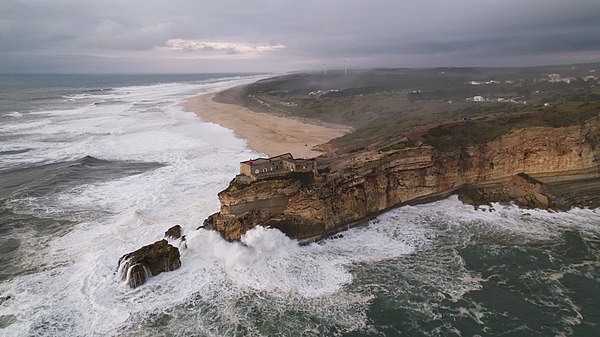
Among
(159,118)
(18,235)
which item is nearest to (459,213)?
(18,235)

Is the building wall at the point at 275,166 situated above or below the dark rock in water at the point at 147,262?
above

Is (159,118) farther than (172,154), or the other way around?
(159,118)

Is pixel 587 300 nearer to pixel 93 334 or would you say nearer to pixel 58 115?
pixel 93 334

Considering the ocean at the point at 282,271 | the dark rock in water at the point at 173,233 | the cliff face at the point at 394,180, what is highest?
the cliff face at the point at 394,180

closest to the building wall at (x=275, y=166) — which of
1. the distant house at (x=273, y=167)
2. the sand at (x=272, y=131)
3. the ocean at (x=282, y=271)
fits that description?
the distant house at (x=273, y=167)

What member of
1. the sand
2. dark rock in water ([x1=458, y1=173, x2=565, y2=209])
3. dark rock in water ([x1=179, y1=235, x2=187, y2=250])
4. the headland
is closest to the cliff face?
the headland

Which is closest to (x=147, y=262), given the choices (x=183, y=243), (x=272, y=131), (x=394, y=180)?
(x=183, y=243)

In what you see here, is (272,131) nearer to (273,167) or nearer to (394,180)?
(394,180)

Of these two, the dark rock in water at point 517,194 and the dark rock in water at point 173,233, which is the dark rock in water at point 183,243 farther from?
the dark rock in water at point 517,194
